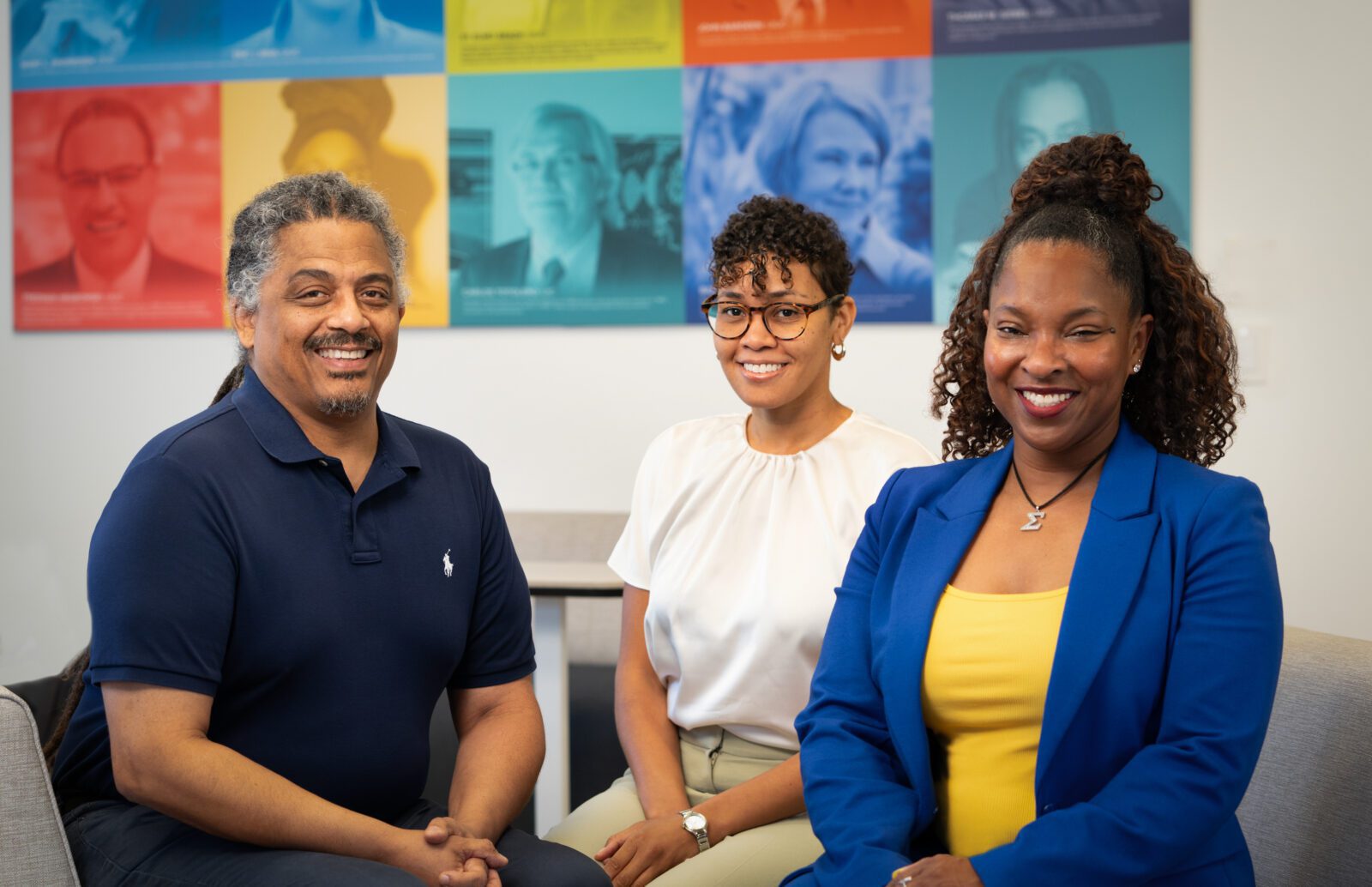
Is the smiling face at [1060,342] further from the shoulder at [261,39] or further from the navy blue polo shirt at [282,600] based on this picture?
the shoulder at [261,39]

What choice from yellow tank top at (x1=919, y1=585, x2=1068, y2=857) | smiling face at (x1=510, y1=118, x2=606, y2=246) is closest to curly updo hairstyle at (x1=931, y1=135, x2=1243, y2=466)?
yellow tank top at (x1=919, y1=585, x2=1068, y2=857)

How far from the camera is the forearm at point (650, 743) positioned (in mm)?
2031

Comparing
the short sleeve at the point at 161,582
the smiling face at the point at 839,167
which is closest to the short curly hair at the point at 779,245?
the short sleeve at the point at 161,582

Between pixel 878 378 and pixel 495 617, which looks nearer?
pixel 495 617

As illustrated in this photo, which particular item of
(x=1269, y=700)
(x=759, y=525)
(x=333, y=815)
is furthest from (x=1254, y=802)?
(x=333, y=815)

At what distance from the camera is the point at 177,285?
13.5ft

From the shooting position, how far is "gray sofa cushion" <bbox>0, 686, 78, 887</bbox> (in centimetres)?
150

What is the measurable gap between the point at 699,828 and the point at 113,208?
3287mm

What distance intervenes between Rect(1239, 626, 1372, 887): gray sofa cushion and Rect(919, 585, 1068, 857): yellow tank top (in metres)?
0.49

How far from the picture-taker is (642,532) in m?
2.24

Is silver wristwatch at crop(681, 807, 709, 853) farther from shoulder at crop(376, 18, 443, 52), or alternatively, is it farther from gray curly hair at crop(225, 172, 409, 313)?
shoulder at crop(376, 18, 443, 52)

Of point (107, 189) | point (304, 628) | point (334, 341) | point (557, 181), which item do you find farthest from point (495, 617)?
point (107, 189)

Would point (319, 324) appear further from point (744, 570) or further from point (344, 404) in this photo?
point (744, 570)

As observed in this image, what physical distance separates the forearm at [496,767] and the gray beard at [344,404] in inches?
20.9
